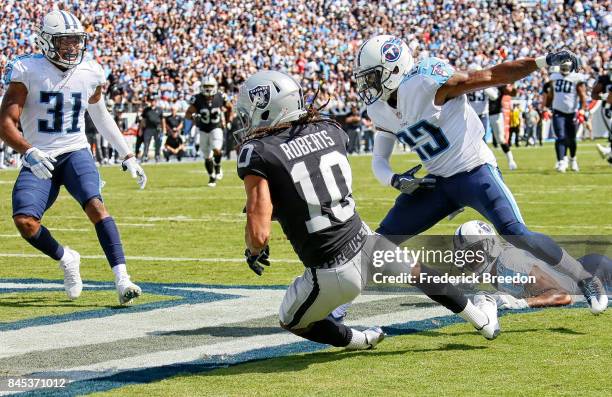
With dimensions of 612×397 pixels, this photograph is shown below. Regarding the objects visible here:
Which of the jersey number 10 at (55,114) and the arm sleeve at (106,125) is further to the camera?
the arm sleeve at (106,125)

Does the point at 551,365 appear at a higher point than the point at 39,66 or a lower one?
lower

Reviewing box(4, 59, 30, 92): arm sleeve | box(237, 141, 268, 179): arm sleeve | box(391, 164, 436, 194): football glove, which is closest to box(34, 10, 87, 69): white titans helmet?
box(4, 59, 30, 92): arm sleeve

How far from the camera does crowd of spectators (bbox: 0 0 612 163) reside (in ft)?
115

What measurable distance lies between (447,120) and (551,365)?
1913 millimetres

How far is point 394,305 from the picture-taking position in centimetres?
739

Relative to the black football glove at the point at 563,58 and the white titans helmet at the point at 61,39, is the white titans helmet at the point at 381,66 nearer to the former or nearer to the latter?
the black football glove at the point at 563,58

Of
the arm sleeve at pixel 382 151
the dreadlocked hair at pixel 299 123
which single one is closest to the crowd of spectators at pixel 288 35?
the arm sleeve at pixel 382 151

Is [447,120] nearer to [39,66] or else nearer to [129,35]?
[39,66]

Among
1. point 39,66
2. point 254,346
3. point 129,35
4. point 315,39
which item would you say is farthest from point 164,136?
point 254,346

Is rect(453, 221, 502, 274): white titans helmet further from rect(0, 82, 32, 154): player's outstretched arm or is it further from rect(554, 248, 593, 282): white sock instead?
rect(0, 82, 32, 154): player's outstretched arm

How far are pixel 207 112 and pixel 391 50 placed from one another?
14.1 meters

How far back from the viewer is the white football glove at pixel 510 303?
23.7 feet

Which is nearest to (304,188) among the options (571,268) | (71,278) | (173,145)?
(571,268)

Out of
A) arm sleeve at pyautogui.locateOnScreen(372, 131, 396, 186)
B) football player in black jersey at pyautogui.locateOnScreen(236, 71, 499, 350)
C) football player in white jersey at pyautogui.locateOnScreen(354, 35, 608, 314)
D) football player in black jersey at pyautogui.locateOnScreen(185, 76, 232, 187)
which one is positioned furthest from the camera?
football player in black jersey at pyautogui.locateOnScreen(185, 76, 232, 187)
